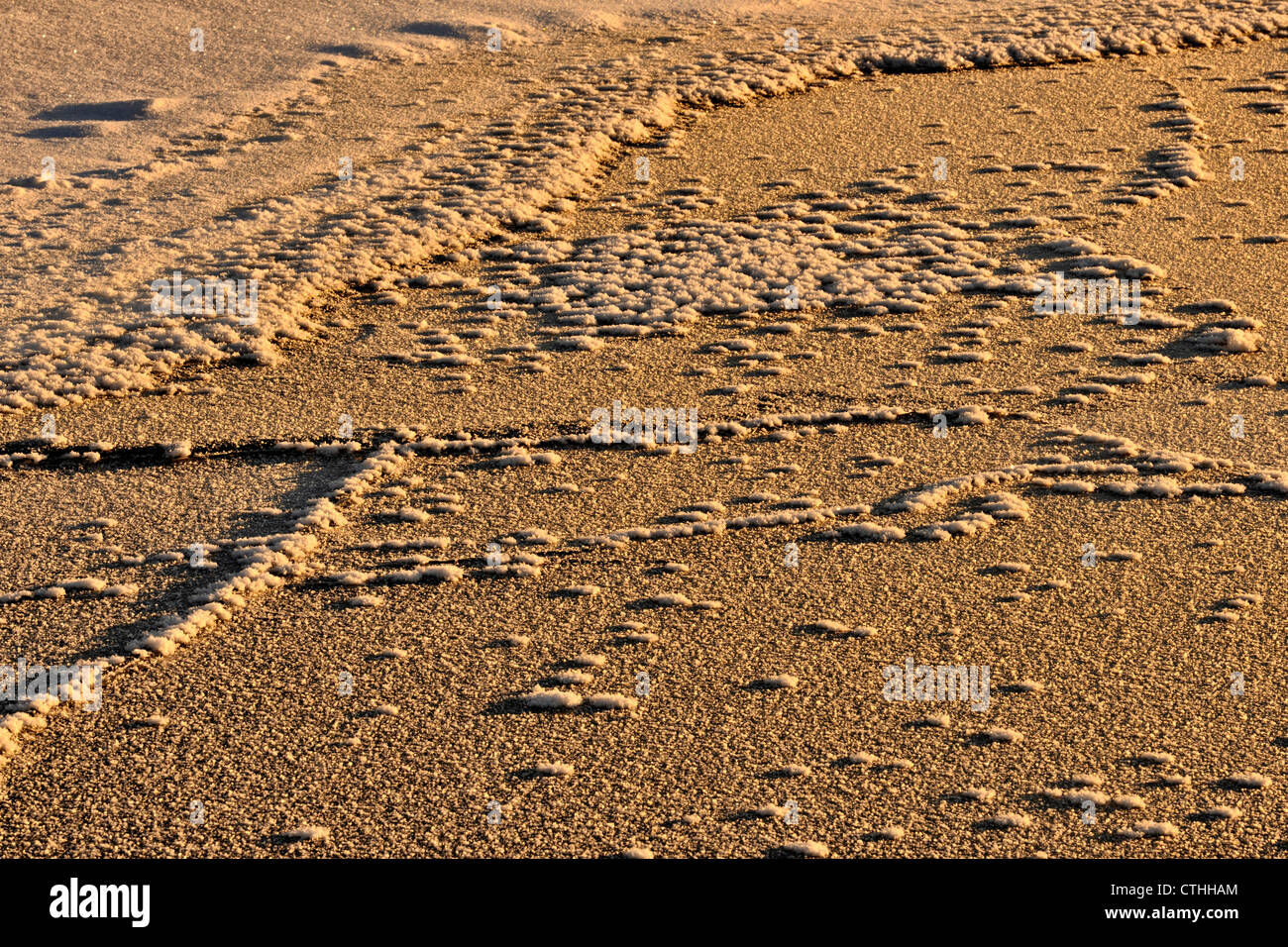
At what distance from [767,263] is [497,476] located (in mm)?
1833

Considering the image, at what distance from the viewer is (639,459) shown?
4.36 meters

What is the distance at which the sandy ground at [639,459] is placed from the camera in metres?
3.01

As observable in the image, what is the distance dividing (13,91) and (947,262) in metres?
4.86

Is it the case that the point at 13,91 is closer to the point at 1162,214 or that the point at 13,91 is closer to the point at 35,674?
the point at 35,674

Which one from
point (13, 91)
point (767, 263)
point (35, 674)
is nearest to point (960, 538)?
point (767, 263)

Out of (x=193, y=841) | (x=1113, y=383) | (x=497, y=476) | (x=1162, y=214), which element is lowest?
(x=193, y=841)

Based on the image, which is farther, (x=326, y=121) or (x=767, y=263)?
(x=326, y=121)

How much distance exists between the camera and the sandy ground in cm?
301

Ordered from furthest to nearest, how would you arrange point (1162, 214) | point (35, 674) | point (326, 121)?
point (326, 121) → point (1162, 214) → point (35, 674)

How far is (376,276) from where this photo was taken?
5492mm

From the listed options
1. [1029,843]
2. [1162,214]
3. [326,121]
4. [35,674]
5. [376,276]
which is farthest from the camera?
[326,121]

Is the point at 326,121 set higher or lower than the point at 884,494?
higher

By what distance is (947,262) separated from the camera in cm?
559

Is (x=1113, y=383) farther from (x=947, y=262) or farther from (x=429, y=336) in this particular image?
(x=429, y=336)
